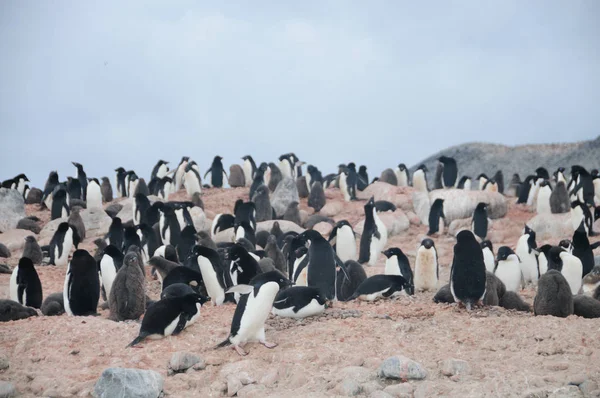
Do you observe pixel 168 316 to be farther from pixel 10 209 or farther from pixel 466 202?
pixel 10 209

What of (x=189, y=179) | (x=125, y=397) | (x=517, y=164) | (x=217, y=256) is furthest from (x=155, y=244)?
(x=517, y=164)

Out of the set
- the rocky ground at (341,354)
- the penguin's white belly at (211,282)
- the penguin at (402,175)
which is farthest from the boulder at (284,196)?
the rocky ground at (341,354)

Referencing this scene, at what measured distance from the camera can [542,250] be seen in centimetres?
1411

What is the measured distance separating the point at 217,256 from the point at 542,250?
675cm

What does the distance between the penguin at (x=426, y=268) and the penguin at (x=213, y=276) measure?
363 centimetres

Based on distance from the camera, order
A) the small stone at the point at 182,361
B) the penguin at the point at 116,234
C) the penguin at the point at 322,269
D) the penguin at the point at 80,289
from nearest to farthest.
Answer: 1. the small stone at the point at 182,361
2. the penguin at the point at 80,289
3. the penguin at the point at 322,269
4. the penguin at the point at 116,234

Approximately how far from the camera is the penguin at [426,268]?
12492mm

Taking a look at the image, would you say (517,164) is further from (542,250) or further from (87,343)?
(87,343)

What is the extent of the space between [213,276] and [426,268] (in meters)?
4.01

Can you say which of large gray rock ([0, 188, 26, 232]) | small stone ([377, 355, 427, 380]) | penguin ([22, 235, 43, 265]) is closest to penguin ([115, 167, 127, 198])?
large gray rock ([0, 188, 26, 232])

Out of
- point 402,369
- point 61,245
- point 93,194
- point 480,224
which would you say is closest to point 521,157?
point 480,224

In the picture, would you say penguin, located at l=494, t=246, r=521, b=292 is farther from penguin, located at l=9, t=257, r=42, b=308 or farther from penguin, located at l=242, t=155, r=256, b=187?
penguin, located at l=242, t=155, r=256, b=187

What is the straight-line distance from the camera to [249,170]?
28.8 m

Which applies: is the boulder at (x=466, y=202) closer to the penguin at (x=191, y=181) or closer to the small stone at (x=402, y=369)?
the penguin at (x=191, y=181)
